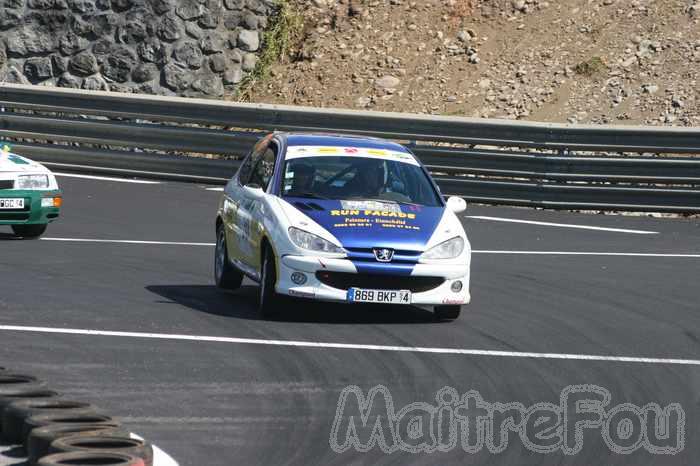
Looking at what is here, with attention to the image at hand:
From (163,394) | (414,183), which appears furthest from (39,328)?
(414,183)

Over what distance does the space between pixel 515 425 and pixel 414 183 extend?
5500 mm

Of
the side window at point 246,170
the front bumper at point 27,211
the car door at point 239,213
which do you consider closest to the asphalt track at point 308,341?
the front bumper at point 27,211

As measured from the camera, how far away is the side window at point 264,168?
13.9m

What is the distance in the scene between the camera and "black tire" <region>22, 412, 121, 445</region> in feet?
24.7

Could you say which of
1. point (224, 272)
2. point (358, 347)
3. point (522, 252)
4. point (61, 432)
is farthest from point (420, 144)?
point (61, 432)

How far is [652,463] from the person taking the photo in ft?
25.9

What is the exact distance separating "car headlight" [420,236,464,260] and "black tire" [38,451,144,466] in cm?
602

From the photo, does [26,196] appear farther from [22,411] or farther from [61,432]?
[61,432]

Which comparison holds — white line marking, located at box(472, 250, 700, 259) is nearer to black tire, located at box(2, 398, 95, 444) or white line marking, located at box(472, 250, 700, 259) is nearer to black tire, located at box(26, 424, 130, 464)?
black tire, located at box(2, 398, 95, 444)

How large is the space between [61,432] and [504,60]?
20.4 meters

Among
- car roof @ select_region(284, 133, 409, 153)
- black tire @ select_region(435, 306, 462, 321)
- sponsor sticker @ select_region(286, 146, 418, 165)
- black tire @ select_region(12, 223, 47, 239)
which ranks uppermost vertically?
car roof @ select_region(284, 133, 409, 153)

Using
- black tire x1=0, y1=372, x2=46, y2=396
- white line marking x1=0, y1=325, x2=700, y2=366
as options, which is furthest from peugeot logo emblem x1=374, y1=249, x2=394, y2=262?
black tire x1=0, y1=372, x2=46, y2=396

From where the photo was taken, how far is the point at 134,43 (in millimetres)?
28609

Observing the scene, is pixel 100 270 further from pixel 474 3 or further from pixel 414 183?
pixel 474 3
